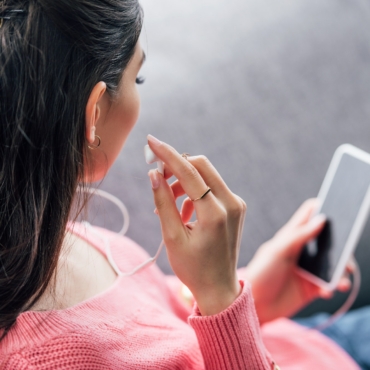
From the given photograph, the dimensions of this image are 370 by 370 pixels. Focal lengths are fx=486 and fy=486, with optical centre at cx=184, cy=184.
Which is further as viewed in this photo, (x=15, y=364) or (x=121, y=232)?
(x=121, y=232)

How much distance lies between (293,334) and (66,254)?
0.53 m

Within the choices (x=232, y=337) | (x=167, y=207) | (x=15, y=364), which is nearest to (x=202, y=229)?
(x=167, y=207)

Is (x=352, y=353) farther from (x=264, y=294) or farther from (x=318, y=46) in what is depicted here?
(x=318, y=46)

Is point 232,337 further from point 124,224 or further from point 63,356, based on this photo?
point 124,224

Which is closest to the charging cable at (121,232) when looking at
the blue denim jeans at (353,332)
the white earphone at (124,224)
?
the white earphone at (124,224)

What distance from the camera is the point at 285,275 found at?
3.50 ft

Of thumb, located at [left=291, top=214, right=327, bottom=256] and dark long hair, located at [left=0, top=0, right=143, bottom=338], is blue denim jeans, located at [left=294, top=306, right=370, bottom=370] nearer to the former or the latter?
thumb, located at [left=291, top=214, right=327, bottom=256]

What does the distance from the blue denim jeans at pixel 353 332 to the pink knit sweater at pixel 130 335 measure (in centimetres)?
38

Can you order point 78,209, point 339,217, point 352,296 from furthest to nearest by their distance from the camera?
point 352,296 → point 339,217 → point 78,209

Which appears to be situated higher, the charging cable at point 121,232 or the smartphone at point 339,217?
the smartphone at point 339,217

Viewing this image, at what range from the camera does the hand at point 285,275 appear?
3.41ft

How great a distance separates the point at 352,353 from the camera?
40.4 inches

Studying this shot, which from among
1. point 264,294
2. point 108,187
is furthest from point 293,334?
point 108,187

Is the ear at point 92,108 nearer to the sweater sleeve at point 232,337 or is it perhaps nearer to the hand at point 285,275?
the sweater sleeve at point 232,337
